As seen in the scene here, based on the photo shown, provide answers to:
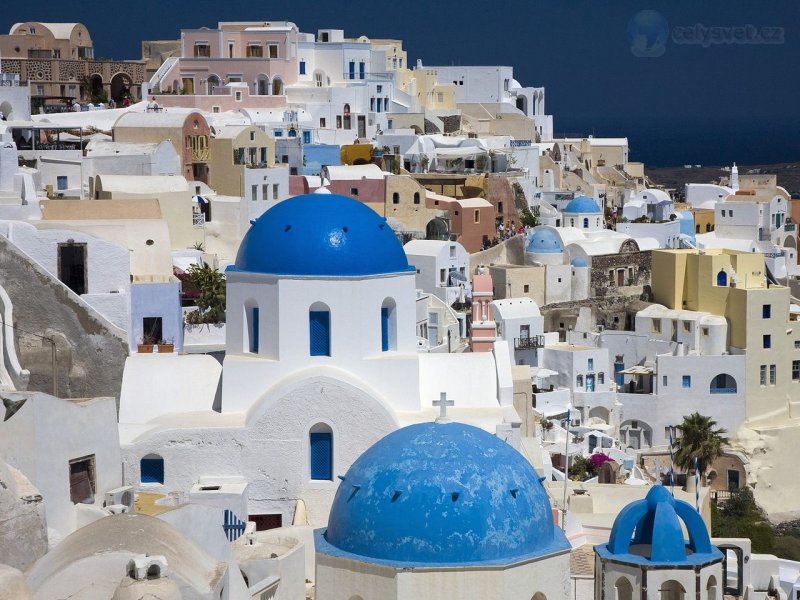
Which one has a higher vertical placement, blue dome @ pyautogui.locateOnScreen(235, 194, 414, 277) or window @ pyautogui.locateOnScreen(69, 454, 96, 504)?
blue dome @ pyautogui.locateOnScreen(235, 194, 414, 277)

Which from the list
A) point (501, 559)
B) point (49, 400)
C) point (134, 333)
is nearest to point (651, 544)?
point (501, 559)

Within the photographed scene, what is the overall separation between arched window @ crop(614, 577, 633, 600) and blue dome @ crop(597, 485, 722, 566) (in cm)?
19

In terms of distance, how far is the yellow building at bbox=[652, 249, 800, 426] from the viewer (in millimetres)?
42344

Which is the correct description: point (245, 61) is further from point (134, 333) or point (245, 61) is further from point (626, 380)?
point (134, 333)

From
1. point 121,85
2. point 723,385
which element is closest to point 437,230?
point 723,385

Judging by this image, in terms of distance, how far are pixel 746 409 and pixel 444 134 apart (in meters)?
22.1

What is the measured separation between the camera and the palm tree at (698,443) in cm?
3878

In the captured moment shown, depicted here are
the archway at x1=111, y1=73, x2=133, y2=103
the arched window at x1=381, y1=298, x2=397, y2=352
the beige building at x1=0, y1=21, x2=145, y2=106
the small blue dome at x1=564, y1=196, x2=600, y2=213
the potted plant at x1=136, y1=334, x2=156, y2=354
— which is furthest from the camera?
the archway at x1=111, y1=73, x2=133, y2=103

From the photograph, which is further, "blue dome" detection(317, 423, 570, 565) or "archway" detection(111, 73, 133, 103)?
"archway" detection(111, 73, 133, 103)

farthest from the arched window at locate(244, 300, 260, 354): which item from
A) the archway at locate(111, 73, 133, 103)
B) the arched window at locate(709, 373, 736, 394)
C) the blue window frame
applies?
the archway at locate(111, 73, 133, 103)

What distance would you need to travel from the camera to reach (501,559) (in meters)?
13.9

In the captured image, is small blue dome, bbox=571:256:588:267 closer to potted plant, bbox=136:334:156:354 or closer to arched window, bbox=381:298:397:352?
potted plant, bbox=136:334:156:354

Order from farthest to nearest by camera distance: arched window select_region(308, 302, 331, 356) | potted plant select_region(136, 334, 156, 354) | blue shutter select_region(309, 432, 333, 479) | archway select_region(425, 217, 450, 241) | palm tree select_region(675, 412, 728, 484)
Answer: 1. archway select_region(425, 217, 450, 241)
2. palm tree select_region(675, 412, 728, 484)
3. potted plant select_region(136, 334, 156, 354)
4. arched window select_region(308, 302, 331, 356)
5. blue shutter select_region(309, 432, 333, 479)

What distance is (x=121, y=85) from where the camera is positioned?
6041 cm
